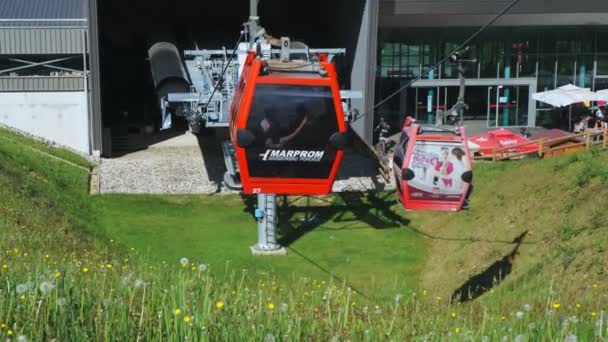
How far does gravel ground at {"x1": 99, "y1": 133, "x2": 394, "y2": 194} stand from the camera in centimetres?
2716

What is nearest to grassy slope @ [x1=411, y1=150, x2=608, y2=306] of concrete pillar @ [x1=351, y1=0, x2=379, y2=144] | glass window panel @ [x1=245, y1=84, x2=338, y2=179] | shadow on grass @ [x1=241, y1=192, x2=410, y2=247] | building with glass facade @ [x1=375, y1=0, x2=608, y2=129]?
shadow on grass @ [x1=241, y1=192, x2=410, y2=247]

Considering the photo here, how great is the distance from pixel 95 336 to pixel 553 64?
38474mm

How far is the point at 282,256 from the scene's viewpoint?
20.6 metres

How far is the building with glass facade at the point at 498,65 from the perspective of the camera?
39.1 m

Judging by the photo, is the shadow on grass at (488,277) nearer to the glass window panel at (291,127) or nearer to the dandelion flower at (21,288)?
the glass window panel at (291,127)

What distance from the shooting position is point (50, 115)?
3147cm

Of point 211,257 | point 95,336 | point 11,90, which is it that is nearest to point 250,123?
point 211,257

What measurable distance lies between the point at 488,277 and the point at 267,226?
5.57m

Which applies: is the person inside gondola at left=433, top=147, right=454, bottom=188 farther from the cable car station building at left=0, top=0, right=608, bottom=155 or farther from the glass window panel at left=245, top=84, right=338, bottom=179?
the cable car station building at left=0, top=0, right=608, bottom=155

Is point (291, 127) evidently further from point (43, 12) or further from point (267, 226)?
point (43, 12)

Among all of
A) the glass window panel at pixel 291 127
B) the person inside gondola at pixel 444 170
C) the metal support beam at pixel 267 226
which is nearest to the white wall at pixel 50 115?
the metal support beam at pixel 267 226

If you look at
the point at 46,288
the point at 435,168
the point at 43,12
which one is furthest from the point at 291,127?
the point at 43,12

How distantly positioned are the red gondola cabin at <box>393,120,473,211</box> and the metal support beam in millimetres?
5594

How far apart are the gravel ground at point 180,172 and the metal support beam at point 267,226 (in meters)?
6.42
